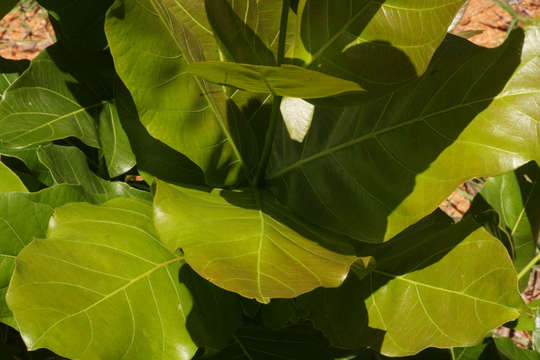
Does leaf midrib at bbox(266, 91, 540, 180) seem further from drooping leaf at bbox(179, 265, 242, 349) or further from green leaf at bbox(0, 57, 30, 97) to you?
green leaf at bbox(0, 57, 30, 97)

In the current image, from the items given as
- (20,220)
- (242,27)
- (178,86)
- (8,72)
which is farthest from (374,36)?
(8,72)

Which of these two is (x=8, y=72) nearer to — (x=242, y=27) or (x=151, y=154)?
(x=151, y=154)

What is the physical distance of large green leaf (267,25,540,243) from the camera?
2.91 feet

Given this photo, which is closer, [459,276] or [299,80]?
[299,80]

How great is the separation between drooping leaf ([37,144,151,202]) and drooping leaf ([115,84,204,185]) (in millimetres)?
89

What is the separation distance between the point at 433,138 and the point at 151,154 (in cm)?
48

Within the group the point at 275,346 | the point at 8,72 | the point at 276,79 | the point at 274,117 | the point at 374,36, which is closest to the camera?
the point at 276,79

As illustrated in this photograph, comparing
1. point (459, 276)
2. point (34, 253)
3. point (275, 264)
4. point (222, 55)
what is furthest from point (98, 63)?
point (459, 276)

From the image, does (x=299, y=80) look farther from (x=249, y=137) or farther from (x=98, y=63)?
(x=98, y=63)

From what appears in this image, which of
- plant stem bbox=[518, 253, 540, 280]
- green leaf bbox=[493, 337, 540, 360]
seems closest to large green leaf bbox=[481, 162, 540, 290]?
plant stem bbox=[518, 253, 540, 280]

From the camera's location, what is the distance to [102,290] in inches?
33.0

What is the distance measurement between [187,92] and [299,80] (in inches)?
11.0

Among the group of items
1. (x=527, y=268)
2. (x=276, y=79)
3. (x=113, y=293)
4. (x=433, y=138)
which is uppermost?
(x=276, y=79)

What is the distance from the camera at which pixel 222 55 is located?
3.04ft
